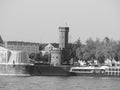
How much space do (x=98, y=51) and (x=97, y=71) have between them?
1448 centimetres

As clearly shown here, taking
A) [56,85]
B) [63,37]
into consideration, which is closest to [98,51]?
[63,37]

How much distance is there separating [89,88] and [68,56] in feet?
209

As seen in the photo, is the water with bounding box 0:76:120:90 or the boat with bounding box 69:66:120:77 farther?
the boat with bounding box 69:66:120:77

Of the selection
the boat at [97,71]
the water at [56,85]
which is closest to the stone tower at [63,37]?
the boat at [97,71]

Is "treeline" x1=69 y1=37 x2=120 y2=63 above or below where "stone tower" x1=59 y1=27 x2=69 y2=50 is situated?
below

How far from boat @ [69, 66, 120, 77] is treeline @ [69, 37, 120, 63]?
9.90m

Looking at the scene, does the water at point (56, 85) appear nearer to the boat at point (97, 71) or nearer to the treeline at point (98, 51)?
the boat at point (97, 71)

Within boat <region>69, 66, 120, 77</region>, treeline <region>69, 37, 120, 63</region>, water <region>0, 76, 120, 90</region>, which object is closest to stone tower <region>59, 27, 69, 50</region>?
treeline <region>69, 37, 120, 63</region>

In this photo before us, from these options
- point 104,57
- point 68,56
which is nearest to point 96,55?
point 104,57

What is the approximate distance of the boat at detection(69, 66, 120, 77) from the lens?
109669 millimetres

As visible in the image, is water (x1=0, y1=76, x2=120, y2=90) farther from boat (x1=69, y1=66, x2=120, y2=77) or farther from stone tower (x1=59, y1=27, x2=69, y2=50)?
stone tower (x1=59, y1=27, x2=69, y2=50)

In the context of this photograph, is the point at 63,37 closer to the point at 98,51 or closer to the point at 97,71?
the point at 98,51

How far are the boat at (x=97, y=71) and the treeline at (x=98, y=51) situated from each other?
9.90 meters

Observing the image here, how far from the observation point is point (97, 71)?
4380 inches
